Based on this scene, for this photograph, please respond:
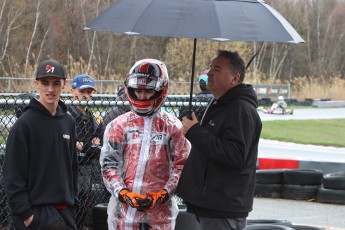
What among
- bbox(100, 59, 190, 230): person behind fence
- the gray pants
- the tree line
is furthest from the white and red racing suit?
the tree line

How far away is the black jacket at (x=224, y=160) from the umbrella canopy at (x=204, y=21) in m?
0.39

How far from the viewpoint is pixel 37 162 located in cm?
486

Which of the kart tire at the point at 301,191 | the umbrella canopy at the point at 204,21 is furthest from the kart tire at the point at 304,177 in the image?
the umbrella canopy at the point at 204,21

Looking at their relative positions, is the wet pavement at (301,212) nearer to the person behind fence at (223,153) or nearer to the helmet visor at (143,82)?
the person behind fence at (223,153)

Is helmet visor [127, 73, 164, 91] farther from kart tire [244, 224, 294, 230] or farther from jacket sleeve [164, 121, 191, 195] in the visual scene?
kart tire [244, 224, 294, 230]

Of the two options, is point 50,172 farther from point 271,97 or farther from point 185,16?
point 271,97

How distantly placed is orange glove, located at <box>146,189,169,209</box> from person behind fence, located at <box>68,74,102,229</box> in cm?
225

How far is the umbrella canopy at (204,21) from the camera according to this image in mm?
4602

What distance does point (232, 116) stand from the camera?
4473 millimetres

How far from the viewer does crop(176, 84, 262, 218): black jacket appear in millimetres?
4398

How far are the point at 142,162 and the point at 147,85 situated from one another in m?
0.49

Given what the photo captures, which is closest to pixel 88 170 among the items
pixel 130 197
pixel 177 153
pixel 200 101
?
pixel 200 101

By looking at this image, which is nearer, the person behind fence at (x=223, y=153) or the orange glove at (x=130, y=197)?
the person behind fence at (x=223, y=153)

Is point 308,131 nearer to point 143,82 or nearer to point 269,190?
point 269,190
